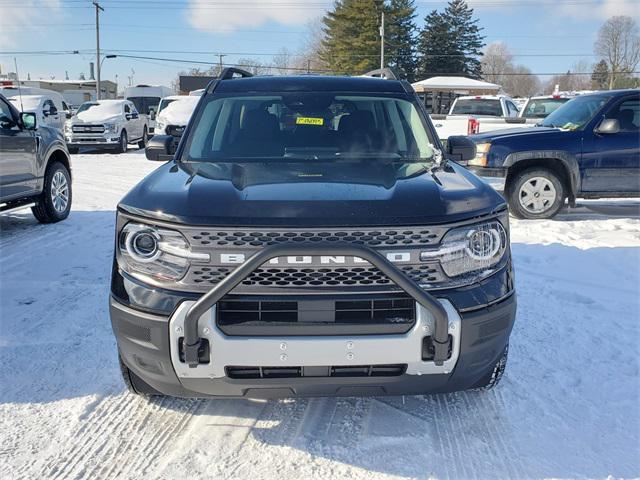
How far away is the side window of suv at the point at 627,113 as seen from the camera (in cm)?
775

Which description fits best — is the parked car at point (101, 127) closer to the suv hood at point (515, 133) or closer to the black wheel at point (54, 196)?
the black wheel at point (54, 196)

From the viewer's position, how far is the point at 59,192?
7676 millimetres

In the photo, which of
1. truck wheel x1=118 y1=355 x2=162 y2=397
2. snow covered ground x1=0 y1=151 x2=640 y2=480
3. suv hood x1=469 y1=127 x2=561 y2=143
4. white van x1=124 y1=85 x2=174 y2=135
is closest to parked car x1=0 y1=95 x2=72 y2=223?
snow covered ground x1=0 y1=151 x2=640 y2=480

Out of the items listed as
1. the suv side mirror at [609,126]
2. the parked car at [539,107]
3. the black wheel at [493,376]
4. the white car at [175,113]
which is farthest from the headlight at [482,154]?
the white car at [175,113]

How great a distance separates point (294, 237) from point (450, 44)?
6635 centimetres

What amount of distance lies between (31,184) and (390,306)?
6.08 m

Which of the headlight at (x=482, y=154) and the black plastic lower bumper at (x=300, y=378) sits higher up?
the headlight at (x=482, y=154)

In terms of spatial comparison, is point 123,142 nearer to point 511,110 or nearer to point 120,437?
point 511,110

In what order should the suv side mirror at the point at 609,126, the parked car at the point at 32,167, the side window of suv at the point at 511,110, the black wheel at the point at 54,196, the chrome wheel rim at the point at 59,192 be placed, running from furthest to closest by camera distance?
1. the side window of suv at the point at 511,110
2. the chrome wheel rim at the point at 59,192
3. the black wheel at the point at 54,196
4. the suv side mirror at the point at 609,126
5. the parked car at the point at 32,167

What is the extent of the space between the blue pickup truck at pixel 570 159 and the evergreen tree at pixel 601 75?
70562mm

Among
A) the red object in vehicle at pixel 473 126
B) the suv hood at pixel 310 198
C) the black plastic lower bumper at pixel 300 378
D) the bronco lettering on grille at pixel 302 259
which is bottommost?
the black plastic lower bumper at pixel 300 378

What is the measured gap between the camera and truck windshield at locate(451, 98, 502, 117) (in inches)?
596

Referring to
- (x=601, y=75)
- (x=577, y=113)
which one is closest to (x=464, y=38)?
(x=601, y=75)

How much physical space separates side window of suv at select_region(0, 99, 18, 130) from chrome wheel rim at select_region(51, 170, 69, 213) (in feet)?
3.09
